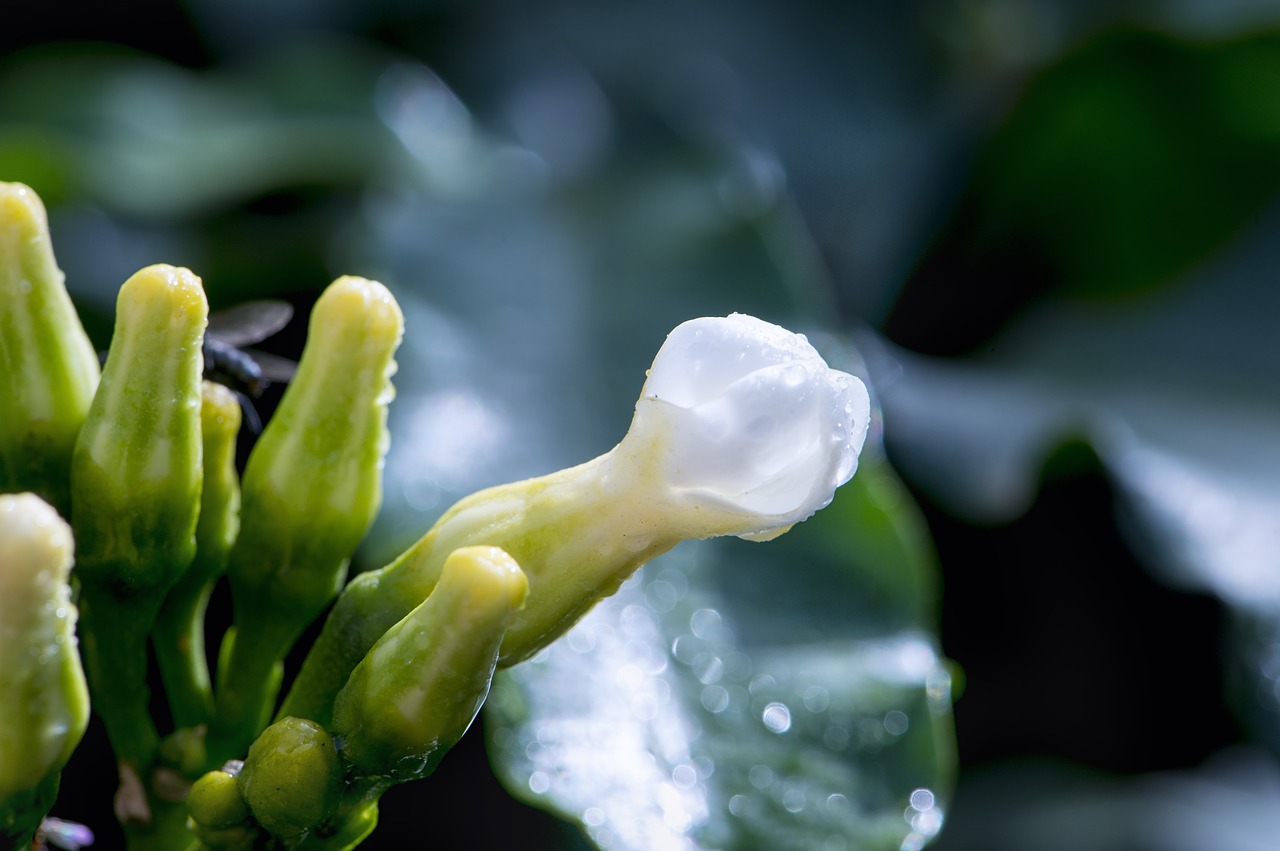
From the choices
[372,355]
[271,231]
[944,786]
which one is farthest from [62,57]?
[944,786]

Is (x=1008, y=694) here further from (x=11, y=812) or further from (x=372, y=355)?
(x=11, y=812)

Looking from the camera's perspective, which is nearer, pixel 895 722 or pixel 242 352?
pixel 242 352

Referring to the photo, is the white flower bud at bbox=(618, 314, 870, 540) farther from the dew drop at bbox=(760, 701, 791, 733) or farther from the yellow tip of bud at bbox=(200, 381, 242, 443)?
the dew drop at bbox=(760, 701, 791, 733)

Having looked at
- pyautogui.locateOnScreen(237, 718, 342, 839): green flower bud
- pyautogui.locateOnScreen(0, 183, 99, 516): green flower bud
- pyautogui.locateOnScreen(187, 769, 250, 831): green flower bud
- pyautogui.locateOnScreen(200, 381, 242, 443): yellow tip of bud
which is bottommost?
pyautogui.locateOnScreen(187, 769, 250, 831): green flower bud

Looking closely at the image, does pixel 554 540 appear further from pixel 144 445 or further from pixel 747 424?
pixel 144 445

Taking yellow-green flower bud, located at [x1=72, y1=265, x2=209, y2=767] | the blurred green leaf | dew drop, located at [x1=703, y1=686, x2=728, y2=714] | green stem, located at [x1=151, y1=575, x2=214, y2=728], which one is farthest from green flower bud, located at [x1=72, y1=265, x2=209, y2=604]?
dew drop, located at [x1=703, y1=686, x2=728, y2=714]

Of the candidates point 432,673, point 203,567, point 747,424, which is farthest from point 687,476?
point 203,567

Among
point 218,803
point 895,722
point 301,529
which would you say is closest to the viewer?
point 218,803

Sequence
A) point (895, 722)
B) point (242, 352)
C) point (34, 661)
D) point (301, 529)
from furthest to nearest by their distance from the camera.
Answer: point (895, 722) < point (242, 352) < point (301, 529) < point (34, 661)
